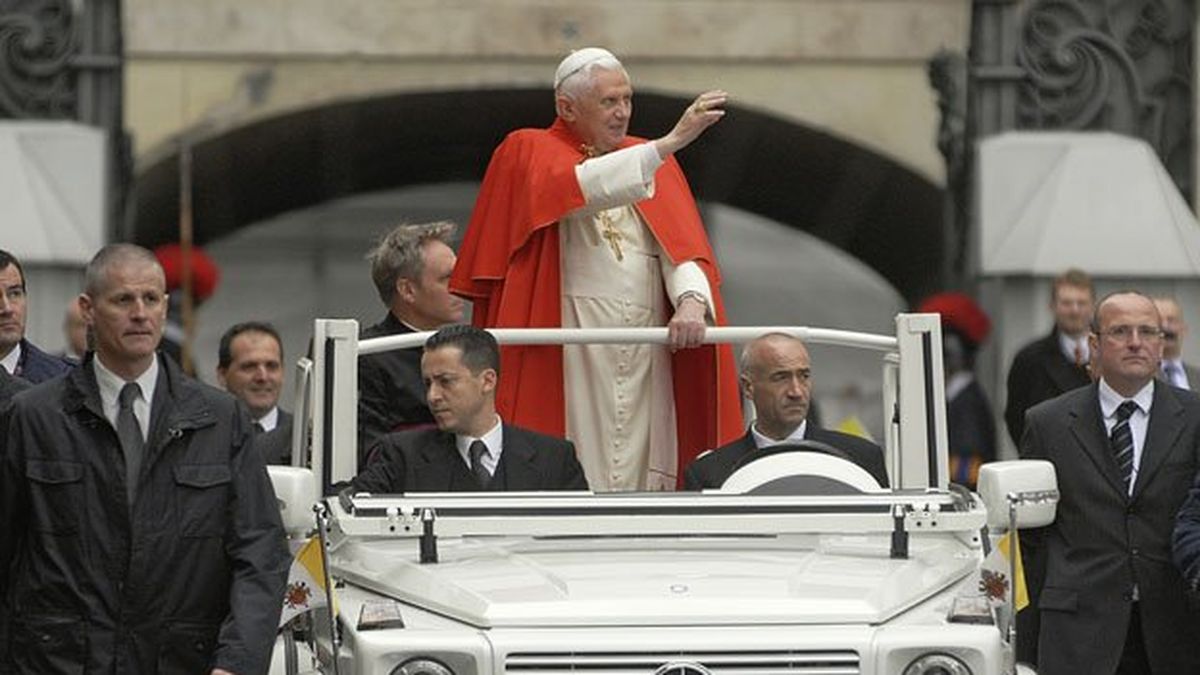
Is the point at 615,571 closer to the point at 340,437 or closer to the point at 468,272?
the point at 340,437

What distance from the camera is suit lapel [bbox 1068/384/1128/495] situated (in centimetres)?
1273

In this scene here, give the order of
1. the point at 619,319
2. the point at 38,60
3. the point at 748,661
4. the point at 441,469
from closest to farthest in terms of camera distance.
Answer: the point at 748,661 → the point at 441,469 → the point at 619,319 → the point at 38,60

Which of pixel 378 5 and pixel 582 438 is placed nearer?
pixel 582 438

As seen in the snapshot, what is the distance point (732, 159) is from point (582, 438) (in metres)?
17.3

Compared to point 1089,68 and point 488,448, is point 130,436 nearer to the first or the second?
point 488,448

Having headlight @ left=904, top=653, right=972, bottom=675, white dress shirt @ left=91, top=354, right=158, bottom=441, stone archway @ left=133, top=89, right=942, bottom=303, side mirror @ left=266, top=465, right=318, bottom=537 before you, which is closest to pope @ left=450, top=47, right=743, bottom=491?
side mirror @ left=266, top=465, right=318, bottom=537

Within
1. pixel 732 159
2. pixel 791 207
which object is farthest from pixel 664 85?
pixel 791 207

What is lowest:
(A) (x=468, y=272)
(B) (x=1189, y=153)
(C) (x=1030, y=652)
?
(C) (x=1030, y=652)

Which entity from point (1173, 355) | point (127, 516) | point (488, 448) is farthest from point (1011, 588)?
point (1173, 355)

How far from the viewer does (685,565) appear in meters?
9.88

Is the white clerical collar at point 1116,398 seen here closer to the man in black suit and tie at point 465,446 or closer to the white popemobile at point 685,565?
the white popemobile at point 685,565

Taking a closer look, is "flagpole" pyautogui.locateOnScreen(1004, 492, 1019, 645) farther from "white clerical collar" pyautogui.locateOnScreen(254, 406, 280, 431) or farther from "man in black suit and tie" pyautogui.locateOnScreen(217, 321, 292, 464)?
"white clerical collar" pyautogui.locateOnScreen(254, 406, 280, 431)

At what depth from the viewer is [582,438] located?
40.3 feet

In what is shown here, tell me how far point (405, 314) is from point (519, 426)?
3.62 ft
